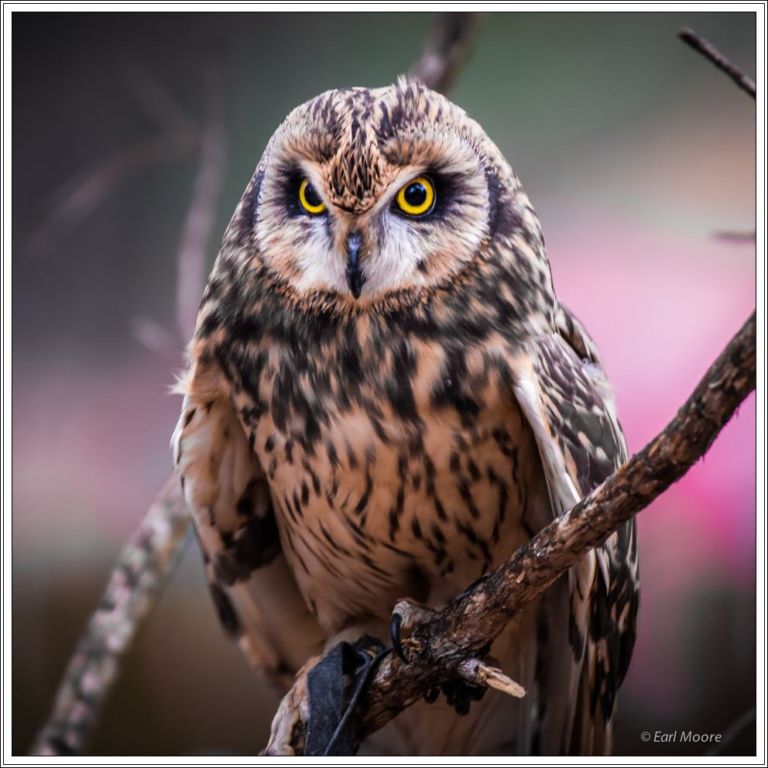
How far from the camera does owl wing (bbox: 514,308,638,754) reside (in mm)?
1102

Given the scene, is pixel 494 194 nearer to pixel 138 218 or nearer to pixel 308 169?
pixel 308 169

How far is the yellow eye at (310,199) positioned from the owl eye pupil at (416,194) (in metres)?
0.10

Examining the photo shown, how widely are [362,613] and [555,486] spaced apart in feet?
1.27

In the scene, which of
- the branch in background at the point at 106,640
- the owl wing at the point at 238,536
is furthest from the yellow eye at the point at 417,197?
the branch in background at the point at 106,640

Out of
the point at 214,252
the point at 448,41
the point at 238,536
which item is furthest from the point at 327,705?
the point at 448,41

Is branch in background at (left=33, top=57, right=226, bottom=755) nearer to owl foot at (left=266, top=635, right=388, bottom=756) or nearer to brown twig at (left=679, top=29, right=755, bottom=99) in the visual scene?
owl foot at (left=266, top=635, right=388, bottom=756)

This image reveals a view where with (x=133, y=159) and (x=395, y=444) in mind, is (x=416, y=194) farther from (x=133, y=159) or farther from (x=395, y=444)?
(x=133, y=159)

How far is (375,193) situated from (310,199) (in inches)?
3.6

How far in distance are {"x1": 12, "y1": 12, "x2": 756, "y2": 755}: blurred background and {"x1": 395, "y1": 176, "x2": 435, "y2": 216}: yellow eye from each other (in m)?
0.36

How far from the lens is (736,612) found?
1.38 metres

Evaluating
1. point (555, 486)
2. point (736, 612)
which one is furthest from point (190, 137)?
point (736, 612)

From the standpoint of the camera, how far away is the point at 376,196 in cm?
105

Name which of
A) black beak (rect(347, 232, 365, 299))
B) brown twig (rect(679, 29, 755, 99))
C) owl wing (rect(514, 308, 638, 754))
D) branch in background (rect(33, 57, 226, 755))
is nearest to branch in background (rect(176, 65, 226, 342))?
branch in background (rect(33, 57, 226, 755))

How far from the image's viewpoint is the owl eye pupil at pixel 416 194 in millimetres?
1090
